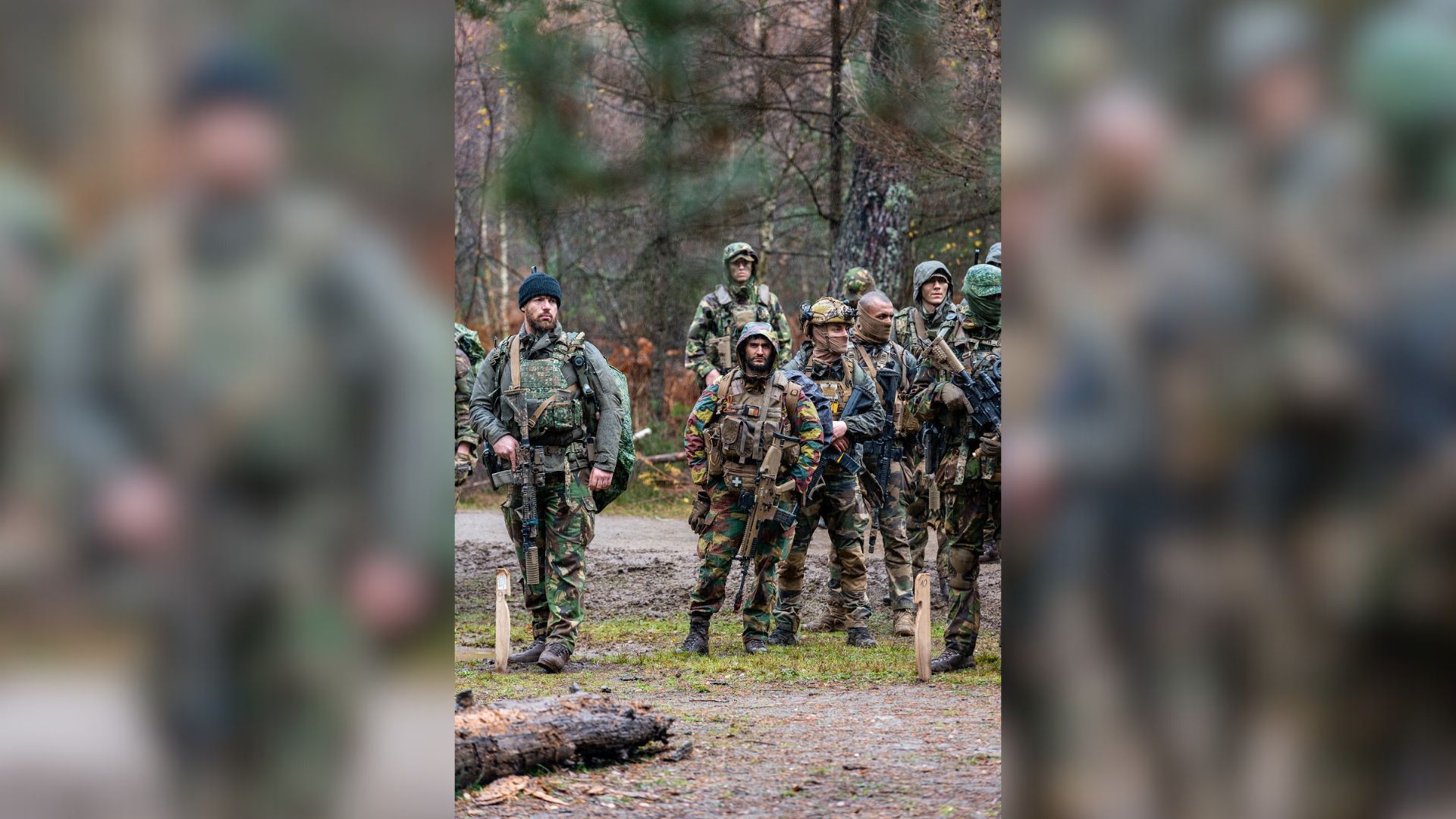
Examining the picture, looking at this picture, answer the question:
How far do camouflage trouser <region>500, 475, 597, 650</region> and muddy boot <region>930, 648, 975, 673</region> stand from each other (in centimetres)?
209

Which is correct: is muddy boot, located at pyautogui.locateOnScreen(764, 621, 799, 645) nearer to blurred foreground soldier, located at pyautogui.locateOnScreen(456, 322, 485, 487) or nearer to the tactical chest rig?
the tactical chest rig

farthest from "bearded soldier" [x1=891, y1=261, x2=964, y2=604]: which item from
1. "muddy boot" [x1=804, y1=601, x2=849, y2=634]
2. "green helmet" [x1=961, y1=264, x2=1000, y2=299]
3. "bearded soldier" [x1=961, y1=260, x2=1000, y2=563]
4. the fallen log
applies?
the fallen log

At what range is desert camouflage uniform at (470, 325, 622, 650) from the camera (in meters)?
8.59

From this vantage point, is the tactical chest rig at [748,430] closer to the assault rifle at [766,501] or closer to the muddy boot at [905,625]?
the assault rifle at [766,501]

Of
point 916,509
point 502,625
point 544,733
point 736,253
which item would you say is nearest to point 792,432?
point 502,625

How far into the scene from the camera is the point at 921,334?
1130 cm

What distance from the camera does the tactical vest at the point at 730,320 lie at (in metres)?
12.8
